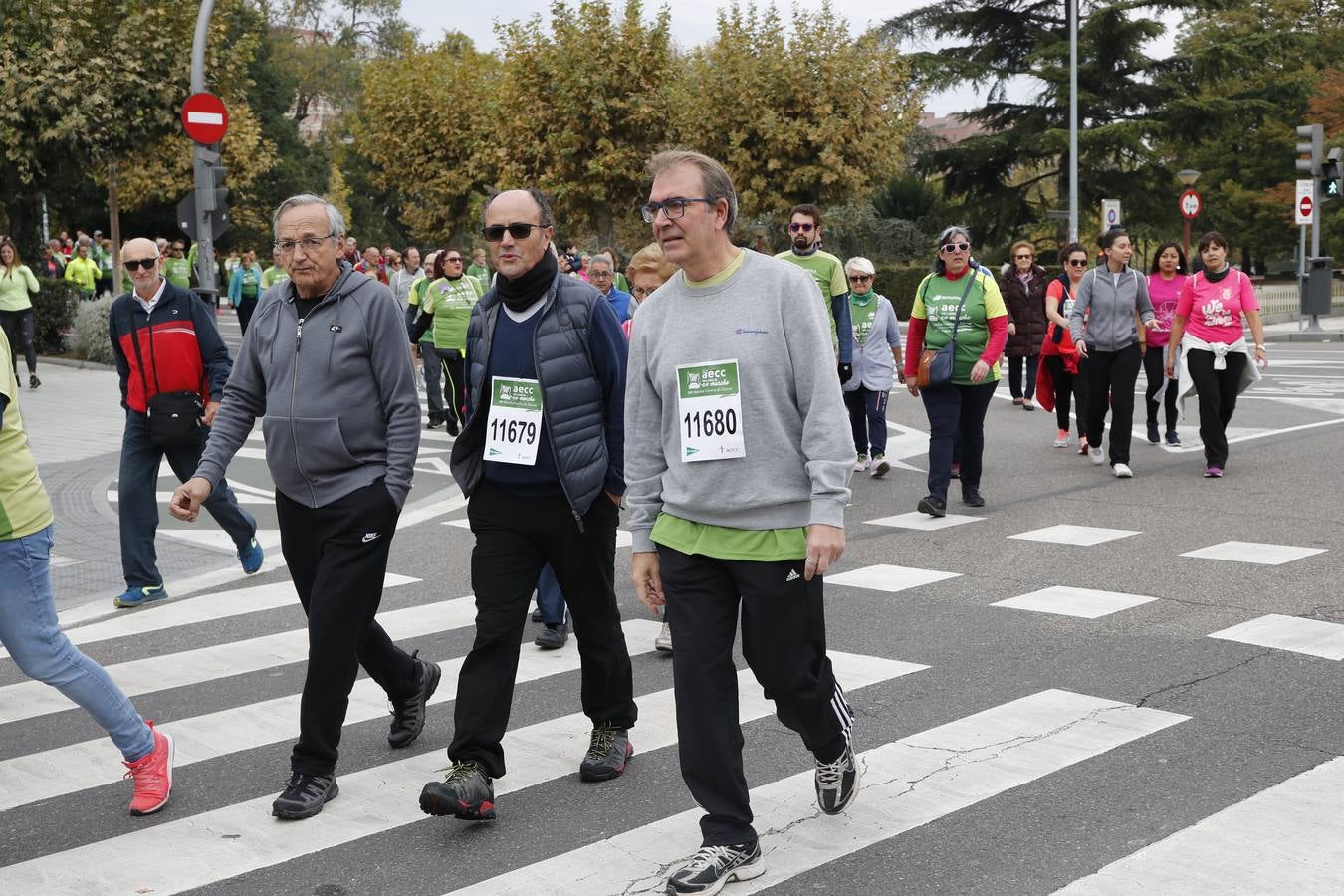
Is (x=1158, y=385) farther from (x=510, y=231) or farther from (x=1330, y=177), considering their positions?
(x=1330, y=177)

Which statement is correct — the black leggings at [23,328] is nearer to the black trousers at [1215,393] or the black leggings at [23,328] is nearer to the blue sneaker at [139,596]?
the blue sneaker at [139,596]

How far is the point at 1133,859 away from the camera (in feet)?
13.4

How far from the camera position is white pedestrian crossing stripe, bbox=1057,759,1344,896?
3904mm

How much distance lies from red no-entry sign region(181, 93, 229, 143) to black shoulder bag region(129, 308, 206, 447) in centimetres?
923

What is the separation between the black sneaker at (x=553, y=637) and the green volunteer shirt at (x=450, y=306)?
7.90m

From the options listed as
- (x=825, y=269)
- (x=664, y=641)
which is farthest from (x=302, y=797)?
(x=825, y=269)

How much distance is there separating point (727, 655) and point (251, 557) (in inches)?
218

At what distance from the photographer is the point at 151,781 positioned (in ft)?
16.0

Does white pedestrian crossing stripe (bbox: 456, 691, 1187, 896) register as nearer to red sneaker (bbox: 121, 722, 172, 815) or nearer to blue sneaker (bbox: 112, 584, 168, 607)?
red sneaker (bbox: 121, 722, 172, 815)

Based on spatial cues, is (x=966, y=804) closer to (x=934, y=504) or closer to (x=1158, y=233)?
(x=934, y=504)

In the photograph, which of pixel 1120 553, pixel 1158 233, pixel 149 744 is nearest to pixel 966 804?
pixel 149 744

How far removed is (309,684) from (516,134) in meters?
36.0

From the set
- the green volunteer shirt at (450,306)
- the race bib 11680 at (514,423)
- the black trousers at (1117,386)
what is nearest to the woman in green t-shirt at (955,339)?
the black trousers at (1117,386)

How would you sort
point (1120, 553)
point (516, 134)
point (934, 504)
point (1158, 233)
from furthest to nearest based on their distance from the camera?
1. point (1158, 233)
2. point (516, 134)
3. point (934, 504)
4. point (1120, 553)
